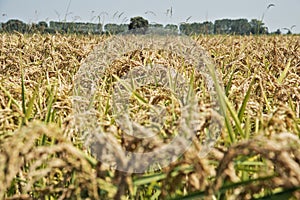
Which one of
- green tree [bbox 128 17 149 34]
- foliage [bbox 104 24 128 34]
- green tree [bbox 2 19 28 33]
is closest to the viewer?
green tree [bbox 128 17 149 34]

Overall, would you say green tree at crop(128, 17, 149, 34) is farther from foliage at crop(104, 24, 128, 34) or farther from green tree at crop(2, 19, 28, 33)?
green tree at crop(2, 19, 28, 33)

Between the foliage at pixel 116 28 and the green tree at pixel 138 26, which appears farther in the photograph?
the foliage at pixel 116 28

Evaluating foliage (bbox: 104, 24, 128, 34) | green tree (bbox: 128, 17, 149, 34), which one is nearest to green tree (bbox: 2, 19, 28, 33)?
foliage (bbox: 104, 24, 128, 34)

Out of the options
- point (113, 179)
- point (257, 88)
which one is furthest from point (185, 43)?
point (113, 179)

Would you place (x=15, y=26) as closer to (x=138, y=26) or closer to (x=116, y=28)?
(x=116, y=28)

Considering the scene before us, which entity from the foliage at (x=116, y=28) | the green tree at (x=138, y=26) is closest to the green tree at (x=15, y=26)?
the foliage at (x=116, y=28)

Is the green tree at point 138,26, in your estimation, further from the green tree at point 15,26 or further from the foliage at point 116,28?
the green tree at point 15,26

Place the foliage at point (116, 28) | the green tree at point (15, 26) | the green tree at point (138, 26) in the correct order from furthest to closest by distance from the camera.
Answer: the green tree at point (15, 26)
the foliage at point (116, 28)
the green tree at point (138, 26)

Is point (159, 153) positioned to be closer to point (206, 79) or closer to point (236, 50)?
point (206, 79)

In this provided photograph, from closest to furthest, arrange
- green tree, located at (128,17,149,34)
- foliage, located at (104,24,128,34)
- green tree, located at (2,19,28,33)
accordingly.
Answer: green tree, located at (128,17,149,34)
foliage, located at (104,24,128,34)
green tree, located at (2,19,28,33)

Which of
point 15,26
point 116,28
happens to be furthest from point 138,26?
point 116,28

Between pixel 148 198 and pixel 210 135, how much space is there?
8.0 inches

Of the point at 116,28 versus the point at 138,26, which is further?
the point at 138,26

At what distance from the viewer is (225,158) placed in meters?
0.69
